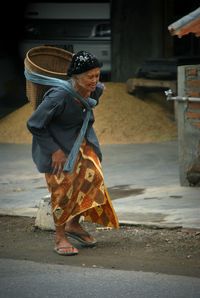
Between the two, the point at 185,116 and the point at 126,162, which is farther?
the point at 126,162

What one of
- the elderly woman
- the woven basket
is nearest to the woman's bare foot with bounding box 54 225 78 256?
the elderly woman

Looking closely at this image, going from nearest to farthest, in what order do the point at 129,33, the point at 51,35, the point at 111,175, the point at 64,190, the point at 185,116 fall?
the point at 64,190 < the point at 185,116 < the point at 111,175 < the point at 129,33 < the point at 51,35

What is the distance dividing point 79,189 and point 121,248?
0.67 metres

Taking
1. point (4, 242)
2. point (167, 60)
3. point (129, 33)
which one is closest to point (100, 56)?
point (129, 33)

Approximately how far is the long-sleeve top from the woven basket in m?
0.27

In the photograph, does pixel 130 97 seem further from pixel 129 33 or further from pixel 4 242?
pixel 4 242

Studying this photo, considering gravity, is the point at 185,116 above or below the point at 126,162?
above

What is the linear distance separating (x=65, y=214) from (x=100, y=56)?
11.9 m

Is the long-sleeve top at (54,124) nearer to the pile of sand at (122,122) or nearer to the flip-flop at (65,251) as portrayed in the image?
the flip-flop at (65,251)

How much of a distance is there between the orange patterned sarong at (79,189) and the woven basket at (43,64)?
576 mm

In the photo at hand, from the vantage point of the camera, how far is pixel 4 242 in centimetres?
747

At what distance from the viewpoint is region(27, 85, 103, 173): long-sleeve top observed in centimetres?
663

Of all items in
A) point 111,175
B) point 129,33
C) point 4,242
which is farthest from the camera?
point 129,33

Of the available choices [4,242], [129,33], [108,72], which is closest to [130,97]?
[129,33]
